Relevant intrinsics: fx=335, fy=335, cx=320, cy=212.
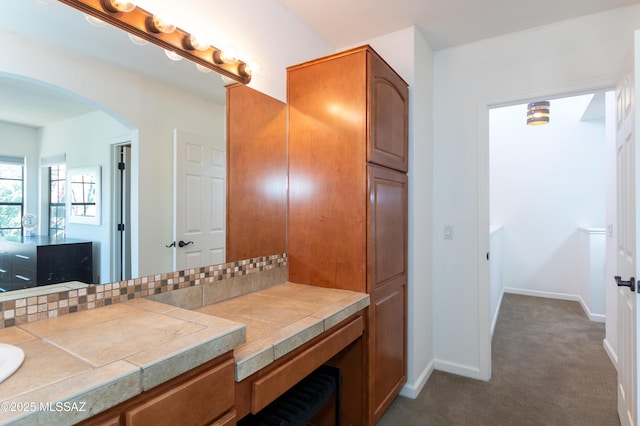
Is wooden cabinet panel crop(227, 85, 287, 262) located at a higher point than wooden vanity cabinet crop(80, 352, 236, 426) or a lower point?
higher

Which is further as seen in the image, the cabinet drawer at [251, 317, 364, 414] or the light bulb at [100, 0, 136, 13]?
the light bulb at [100, 0, 136, 13]

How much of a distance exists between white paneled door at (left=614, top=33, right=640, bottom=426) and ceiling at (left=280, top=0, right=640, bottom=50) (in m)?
0.66

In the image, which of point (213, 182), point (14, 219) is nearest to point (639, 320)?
point (213, 182)

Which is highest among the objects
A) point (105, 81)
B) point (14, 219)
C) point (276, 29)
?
point (276, 29)

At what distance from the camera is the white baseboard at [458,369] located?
101 inches

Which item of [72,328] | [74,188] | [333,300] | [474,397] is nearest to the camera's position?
[72,328]

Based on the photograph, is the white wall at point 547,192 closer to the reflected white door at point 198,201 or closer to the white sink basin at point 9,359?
the reflected white door at point 198,201

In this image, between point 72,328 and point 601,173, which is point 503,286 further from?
point 72,328

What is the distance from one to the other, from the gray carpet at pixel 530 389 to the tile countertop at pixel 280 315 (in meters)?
0.95

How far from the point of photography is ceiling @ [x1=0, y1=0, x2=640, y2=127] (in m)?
1.12

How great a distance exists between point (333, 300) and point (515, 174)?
4.66 m

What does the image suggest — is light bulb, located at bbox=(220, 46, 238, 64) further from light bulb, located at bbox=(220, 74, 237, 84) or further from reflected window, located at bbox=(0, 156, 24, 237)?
reflected window, located at bbox=(0, 156, 24, 237)

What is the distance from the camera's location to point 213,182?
1704mm

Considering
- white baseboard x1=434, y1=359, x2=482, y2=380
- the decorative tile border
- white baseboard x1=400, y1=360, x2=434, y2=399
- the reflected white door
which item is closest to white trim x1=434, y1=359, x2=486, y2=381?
white baseboard x1=434, y1=359, x2=482, y2=380
